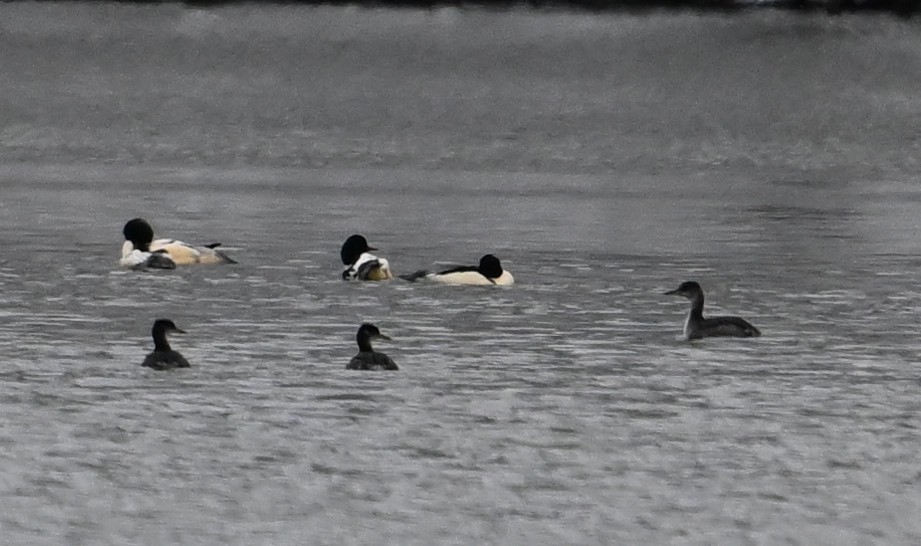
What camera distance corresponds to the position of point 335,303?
54.0 feet

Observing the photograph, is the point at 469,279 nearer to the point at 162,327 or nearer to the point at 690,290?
the point at 690,290

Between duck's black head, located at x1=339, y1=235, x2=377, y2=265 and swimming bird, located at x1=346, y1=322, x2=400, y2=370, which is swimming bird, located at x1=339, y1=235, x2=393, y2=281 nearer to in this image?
duck's black head, located at x1=339, y1=235, x2=377, y2=265

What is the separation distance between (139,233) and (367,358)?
7.15 meters

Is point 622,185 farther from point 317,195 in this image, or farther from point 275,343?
point 275,343

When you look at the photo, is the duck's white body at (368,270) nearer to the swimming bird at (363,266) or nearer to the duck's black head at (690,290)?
the swimming bird at (363,266)

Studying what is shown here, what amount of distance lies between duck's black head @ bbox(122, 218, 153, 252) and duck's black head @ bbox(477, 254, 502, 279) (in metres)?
3.21

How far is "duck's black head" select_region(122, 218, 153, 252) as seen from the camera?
19.1m

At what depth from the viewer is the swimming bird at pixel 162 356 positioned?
12383 millimetres

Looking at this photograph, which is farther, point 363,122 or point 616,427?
point 363,122

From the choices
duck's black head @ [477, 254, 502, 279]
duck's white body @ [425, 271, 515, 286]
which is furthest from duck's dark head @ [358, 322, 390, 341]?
duck's white body @ [425, 271, 515, 286]

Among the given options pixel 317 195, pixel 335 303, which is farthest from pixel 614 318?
pixel 317 195

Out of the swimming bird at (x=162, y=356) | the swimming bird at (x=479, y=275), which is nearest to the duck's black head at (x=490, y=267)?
the swimming bird at (x=479, y=275)

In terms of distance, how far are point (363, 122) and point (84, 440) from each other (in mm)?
34455

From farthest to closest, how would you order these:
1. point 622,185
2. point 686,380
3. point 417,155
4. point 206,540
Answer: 1. point 417,155
2. point 622,185
3. point 686,380
4. point 206,540
